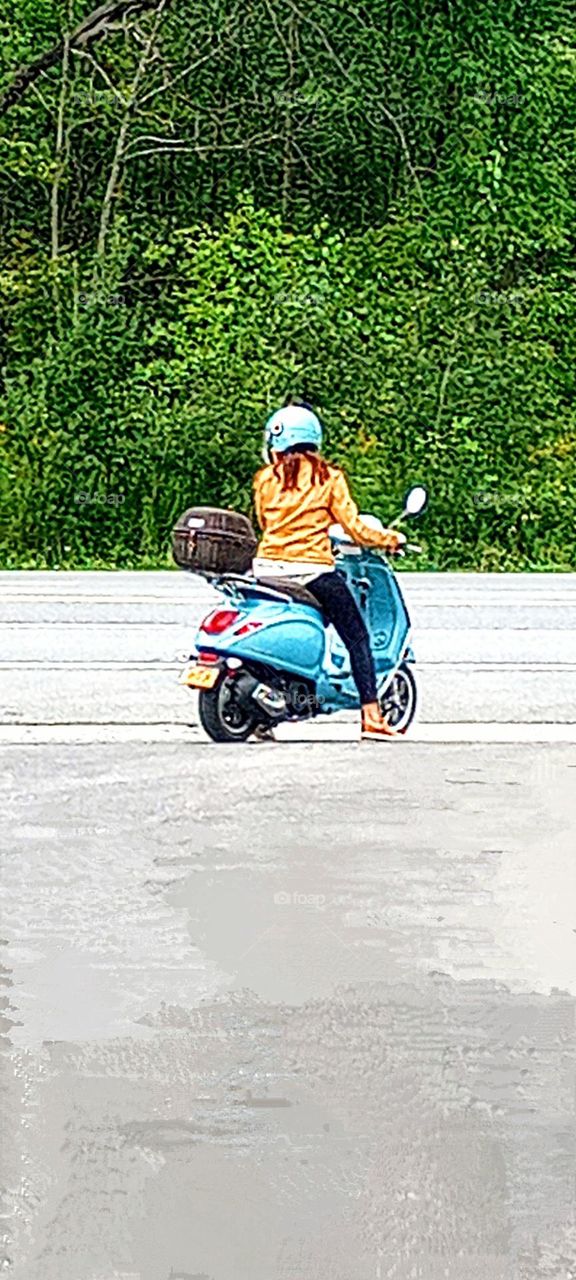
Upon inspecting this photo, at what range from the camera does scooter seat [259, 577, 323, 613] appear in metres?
12.5

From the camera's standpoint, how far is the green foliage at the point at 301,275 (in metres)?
29.4

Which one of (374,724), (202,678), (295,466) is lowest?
A: (374,724)

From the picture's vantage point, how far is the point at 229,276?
1192 inches

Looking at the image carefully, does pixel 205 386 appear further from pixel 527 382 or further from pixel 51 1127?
pixel 51 1127

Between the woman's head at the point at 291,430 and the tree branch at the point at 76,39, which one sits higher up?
the woman's head at the point at 291,430

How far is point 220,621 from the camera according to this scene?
40.7 ft

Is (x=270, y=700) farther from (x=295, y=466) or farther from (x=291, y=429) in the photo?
(x=291, y=429)

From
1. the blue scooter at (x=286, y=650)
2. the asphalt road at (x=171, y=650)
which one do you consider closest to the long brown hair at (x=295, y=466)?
the blue scooter at (x=286, y=650)

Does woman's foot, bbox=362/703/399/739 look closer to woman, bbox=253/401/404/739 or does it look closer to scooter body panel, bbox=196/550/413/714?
scooter body panel, bbox=196/550/413/714

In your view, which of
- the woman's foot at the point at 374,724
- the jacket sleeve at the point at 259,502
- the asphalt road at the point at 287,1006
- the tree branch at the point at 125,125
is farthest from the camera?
the tree branch at the point at 125,125

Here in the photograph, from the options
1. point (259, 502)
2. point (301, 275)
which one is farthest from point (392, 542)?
point (301, 275)

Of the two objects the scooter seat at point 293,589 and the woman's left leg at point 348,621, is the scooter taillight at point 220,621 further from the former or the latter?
the woman's left leg at point 348,621

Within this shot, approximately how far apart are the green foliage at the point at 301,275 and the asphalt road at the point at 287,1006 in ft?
53.4

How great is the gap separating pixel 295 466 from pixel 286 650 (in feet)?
2.58
